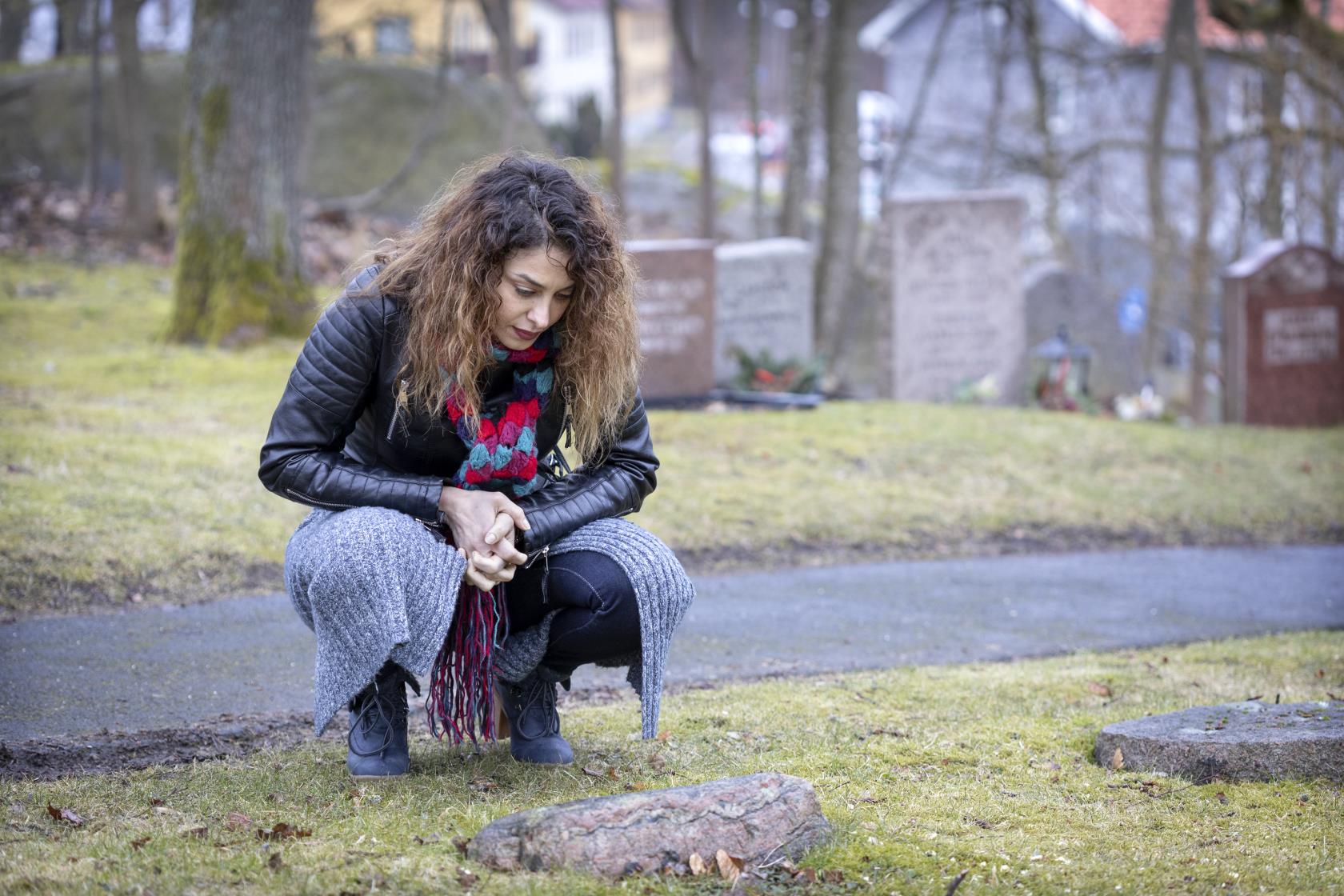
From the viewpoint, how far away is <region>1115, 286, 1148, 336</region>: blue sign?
14.0 m

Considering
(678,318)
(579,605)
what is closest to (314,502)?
(579,605)

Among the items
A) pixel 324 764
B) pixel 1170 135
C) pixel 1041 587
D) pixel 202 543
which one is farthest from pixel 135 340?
pixel 1170 135

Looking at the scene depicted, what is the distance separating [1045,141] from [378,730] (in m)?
17.8

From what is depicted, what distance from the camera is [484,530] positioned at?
3266mm

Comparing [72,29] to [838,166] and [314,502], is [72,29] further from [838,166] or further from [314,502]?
[314,502]

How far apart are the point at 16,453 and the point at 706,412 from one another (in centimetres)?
454

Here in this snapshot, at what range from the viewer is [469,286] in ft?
10.5

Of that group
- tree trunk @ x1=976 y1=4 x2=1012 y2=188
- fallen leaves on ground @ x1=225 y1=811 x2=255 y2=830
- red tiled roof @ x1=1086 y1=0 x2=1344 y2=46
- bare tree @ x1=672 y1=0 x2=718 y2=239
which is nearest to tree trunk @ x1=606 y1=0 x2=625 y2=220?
bare tree @ x1=672 y1=0 x2=718 y2=239

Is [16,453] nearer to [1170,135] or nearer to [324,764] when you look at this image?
[324,764]

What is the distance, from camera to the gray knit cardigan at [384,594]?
10.3ft

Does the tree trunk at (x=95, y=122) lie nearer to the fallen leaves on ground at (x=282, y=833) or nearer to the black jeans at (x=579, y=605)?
the black jeans at (x=579, y=605)

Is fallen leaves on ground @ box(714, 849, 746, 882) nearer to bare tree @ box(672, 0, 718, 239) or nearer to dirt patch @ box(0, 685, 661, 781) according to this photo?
dirt patch @ box(0, 685, 661, 781)

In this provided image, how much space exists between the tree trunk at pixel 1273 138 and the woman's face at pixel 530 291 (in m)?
11.8

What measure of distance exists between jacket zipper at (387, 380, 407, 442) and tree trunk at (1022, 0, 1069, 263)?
1657 cm
